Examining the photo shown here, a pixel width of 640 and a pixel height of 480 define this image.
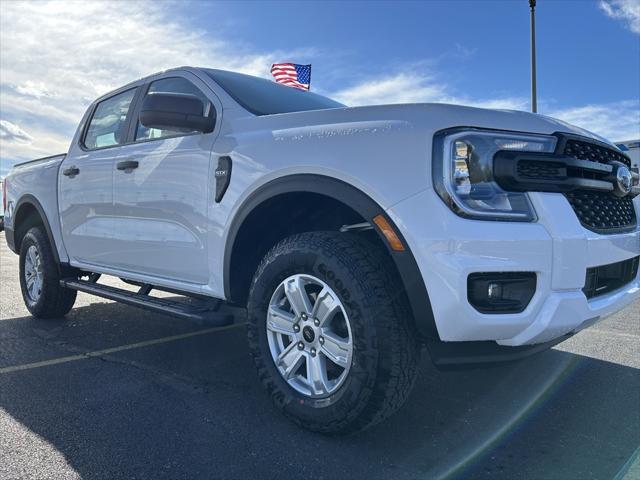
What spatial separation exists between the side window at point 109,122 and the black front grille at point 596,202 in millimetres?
3108

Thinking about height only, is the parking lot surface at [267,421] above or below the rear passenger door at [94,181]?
below

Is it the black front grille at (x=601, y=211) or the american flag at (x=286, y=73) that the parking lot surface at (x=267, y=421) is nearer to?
the black front grille at (x=601, y=211)

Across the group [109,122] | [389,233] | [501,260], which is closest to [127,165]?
[109,122]

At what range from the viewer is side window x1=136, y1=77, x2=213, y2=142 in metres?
3.41

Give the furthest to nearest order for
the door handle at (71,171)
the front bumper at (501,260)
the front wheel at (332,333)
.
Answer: the door handle at (71,171)
the front wheel at (332,333)
the front bumper at (501,260)

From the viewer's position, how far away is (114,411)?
2857 millimetres

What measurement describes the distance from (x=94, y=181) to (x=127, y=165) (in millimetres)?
595

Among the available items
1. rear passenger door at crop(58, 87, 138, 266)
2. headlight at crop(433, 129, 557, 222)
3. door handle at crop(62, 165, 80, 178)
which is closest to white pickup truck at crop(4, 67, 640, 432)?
headlight at crop(433, 129, 557, 222)

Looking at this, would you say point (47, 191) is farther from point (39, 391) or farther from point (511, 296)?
point (511, 296)

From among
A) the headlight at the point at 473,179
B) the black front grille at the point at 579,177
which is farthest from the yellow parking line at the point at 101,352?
the black front grille at the point at 579,177

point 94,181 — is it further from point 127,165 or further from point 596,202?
point 596,202

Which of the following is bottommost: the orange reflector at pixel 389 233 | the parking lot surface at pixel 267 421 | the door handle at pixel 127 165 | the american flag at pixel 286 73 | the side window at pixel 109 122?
the parking lot surface at pixel 267 421

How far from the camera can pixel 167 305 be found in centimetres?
335

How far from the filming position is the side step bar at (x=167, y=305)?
3047mm
